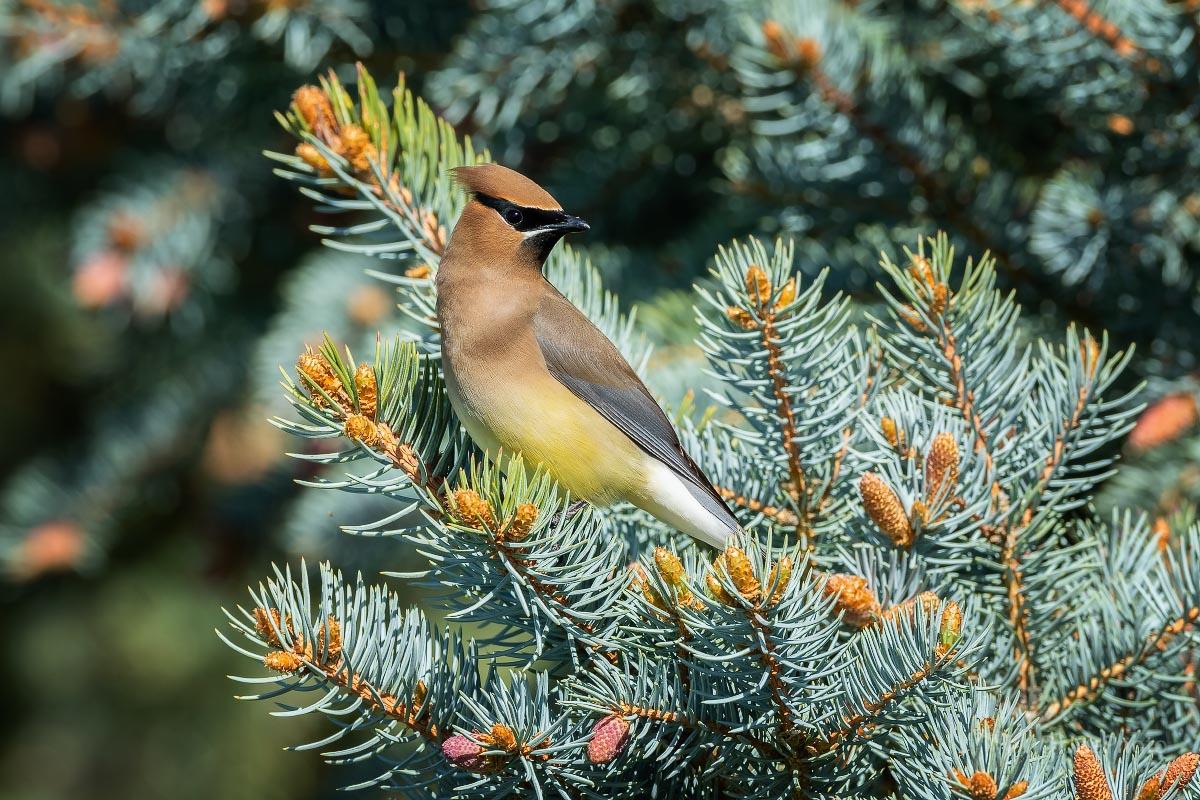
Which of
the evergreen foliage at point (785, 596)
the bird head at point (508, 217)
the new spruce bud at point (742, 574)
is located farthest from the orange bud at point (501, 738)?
the bird head at point (508, 217)

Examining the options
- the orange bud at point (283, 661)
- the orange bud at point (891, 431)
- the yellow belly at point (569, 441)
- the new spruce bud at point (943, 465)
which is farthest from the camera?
the yellow belly at point (569, 441)

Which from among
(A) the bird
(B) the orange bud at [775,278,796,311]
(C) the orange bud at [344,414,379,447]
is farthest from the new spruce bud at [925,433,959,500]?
(C) the orange bud at [344,414,379,447]

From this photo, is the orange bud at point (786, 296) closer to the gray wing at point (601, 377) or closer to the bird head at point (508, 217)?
the gray wing at point (601, 377)

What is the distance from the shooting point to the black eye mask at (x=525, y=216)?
2.42 m

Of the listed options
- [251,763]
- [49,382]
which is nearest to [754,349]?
[251,763]

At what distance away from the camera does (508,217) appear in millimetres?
2432

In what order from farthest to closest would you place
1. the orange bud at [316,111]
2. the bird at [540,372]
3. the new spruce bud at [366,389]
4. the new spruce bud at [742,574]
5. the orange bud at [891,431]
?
the bird at [540,372] → the orange bud at [316,111] → the orange bud at [891,431] → the new spruce bud at [366,389] → the new spruce bud at [742,574]

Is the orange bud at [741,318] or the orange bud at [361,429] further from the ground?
the orange bud at [361,429]

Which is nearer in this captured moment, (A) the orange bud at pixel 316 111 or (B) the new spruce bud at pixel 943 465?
(B) the new spruce bud at pixel 943 465

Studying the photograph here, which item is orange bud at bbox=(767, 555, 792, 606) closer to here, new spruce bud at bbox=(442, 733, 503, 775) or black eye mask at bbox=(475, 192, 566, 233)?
new spruce bud at bbox=(442, 733, 503, 775)

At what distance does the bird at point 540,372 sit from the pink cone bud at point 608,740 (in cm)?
58

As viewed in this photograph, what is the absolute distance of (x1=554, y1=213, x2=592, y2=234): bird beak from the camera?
2.38 meters

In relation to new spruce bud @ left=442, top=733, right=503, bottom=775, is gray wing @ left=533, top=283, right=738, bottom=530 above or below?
below

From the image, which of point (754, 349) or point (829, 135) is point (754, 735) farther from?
point (829, 135)
